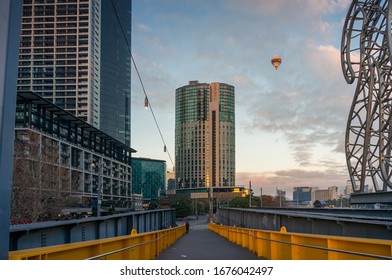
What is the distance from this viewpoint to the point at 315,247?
7.91 m

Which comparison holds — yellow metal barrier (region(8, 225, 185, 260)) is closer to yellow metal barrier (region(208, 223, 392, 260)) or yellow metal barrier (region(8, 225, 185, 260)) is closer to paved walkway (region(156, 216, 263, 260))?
paved walkway (region(156, 216, 263, 260))

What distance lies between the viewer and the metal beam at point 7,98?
17.3ft

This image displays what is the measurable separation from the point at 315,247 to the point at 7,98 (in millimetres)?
5959

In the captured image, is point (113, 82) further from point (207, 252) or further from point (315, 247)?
point (315, 247)

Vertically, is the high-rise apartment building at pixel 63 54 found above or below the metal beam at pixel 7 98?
above

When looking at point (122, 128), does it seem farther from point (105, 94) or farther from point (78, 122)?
point (78, 122)

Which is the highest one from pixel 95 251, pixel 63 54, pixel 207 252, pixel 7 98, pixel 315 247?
pixel 63 54

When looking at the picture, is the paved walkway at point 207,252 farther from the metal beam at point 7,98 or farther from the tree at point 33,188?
the tree at point 33,188

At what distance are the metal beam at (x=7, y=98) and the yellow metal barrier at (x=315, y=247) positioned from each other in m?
4.84

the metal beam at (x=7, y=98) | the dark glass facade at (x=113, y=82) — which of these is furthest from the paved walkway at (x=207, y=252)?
the dark glass facade at (x=113, y=82)

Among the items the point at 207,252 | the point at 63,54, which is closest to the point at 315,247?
the point at 207,252

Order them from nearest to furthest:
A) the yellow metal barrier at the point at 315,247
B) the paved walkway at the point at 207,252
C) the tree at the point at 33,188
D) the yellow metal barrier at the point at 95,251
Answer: the yellow metal barrier at the point at 95,251
the yellow metal barrier at the point at 315,247
the paved walkway at the point at 207,252
the tree at the point at 33,188
